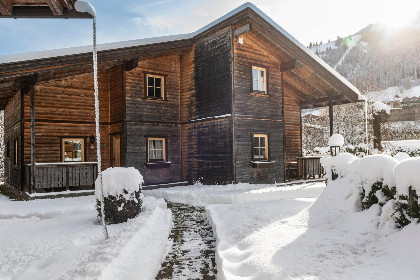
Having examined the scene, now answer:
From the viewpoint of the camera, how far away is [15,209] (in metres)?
8.52

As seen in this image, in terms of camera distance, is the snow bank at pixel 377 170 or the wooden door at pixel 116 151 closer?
the snow bank at pixel 377 170

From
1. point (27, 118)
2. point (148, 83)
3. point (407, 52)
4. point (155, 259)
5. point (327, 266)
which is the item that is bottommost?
point (155, 259)

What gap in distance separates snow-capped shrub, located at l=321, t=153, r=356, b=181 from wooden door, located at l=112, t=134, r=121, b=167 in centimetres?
958

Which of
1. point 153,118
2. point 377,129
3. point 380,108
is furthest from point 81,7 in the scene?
point 377,129

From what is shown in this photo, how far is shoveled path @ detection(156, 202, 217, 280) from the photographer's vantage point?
466 centimetres

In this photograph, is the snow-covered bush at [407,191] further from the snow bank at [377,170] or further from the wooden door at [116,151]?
Result: the wooden door at [116,151]

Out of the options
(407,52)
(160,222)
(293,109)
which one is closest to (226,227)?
(160,222)

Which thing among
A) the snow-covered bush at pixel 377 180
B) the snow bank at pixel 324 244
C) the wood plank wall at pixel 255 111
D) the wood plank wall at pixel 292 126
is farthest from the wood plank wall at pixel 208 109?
the snow-covered bush at pixel 377 180

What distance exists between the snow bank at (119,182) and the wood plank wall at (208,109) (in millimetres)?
6013

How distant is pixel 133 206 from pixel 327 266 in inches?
200

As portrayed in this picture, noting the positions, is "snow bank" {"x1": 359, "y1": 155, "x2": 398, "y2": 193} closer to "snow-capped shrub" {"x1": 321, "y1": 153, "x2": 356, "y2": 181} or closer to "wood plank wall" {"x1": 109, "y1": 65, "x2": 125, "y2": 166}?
"snow-capped shrub" {"x1": 321, "y1": 153, "x2": 356, "y2": 181}

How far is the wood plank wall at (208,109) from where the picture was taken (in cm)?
1312

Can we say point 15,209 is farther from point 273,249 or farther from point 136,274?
point 273,249

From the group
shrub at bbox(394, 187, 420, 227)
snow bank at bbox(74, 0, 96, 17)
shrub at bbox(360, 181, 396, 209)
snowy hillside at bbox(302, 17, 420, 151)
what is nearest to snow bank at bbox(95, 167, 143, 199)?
snow bank at bbox(74, 0, 96, 17)
